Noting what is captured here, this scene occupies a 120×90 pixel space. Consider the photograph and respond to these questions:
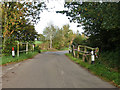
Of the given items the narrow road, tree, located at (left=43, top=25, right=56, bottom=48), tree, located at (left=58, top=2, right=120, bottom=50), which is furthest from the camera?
tree, located at (left=43, top=25, right=56, bottom=48)

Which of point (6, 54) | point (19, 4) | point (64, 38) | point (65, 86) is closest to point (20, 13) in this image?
point (19, 4)

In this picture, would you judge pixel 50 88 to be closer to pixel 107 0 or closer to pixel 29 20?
pixel 107 0

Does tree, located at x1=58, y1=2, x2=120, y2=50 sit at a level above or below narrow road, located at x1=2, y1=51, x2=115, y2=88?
above

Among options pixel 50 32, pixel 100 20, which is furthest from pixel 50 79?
pixel 50 32

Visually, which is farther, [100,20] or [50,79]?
[100,20]

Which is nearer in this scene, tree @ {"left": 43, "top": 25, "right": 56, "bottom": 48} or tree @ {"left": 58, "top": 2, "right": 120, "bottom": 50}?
tree @ {"left": 58, "top": 2, "right": 120, "bottom": 50}

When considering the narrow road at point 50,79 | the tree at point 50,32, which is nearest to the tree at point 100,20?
the narrow road at point 50,79

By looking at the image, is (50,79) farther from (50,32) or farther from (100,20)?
(50,32)

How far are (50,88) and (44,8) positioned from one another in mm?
15142

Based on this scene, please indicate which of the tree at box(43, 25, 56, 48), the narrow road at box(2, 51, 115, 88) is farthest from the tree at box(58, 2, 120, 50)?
the tree at box(43, 25, 56, 48)

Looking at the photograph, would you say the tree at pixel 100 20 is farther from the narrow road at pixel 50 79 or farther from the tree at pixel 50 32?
the tree at pixel 50 32

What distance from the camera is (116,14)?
8.62m

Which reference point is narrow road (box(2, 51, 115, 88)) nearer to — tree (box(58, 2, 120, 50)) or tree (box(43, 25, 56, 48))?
tree (box(58, 2, 120, 50))

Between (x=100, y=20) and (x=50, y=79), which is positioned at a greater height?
(x=100, y=20)
